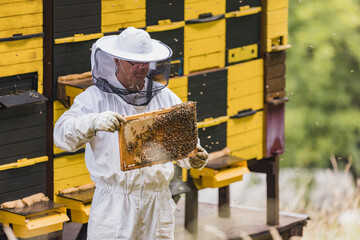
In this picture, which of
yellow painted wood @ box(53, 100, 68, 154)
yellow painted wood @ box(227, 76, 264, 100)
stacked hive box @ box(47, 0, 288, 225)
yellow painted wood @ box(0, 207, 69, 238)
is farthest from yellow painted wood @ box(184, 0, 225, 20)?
yellow painted wood @ box(0, 207, 69, 238)

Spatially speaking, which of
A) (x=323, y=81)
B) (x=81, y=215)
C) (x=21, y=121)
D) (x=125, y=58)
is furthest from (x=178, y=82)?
(x=323, y=81)

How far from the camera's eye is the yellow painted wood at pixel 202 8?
8586mm

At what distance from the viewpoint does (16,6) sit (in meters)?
7.21

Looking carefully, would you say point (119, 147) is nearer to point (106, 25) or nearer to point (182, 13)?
point (106, 25)

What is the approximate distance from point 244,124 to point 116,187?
3209mm

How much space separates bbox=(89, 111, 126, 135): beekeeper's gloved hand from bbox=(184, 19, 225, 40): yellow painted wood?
2.71 m

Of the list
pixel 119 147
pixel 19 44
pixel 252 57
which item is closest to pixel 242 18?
pixel 252 57

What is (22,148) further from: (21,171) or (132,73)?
(132,73)

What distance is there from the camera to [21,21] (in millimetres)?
7281

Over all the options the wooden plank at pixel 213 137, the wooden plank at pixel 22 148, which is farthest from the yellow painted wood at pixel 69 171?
the wooden plank at pixel 213 137

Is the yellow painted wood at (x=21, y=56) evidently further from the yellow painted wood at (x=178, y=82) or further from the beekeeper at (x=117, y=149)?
the yellow painted wood at (x=178, y=82)

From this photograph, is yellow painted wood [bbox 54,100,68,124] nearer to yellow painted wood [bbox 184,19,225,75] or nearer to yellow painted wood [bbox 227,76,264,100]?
yellow painted wood [bbox 184,19,225,75]

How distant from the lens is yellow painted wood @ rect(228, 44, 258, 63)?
9.12 m

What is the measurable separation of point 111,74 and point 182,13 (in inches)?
87.7
